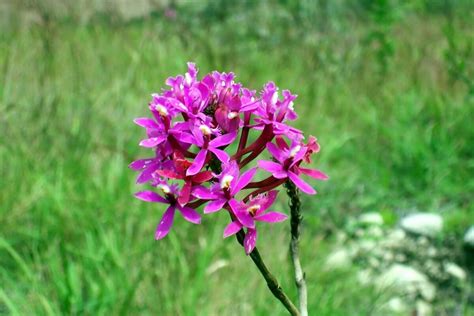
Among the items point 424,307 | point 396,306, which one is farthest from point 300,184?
point 424,307

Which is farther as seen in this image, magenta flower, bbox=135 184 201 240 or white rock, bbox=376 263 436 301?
A: white rock, bbox=376 263 436 301

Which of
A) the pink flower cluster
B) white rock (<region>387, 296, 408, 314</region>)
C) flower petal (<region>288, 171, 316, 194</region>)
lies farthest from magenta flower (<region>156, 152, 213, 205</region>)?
white rock (<region>387, 296, 408, 314</region>)

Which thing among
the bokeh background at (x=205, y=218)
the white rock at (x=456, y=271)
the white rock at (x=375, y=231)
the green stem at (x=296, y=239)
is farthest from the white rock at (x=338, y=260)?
the green stem at (x=296, y=239)

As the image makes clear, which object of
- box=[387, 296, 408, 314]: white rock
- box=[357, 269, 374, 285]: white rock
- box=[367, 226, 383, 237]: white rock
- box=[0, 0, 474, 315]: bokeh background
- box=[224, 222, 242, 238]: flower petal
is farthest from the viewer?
box=[367, 226, 383, 237]: white rock

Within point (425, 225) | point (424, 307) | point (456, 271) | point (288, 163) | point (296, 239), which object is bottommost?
point (424, 307)

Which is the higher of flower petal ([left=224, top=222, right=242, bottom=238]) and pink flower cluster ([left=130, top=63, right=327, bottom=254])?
pink flower cluster ([left=130, top=63, right=327, bottom=254])

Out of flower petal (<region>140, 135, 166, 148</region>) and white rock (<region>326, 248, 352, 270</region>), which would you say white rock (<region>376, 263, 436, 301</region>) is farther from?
flower petal (<region>140, 135, 166, 148</region>)

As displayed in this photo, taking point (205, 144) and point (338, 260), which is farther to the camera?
point (338, 260)

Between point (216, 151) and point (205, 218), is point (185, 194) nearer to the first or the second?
point (216, 151)
